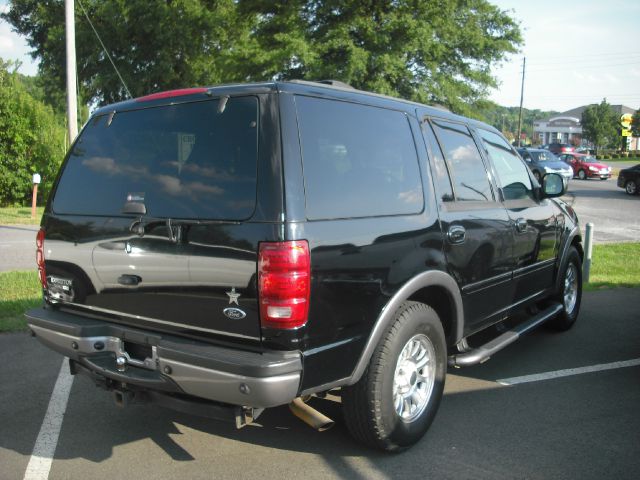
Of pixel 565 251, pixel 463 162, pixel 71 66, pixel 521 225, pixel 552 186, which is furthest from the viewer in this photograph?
pixel 71 66

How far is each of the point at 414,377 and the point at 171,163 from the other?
1.88 m

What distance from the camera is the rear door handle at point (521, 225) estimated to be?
4.57 metres

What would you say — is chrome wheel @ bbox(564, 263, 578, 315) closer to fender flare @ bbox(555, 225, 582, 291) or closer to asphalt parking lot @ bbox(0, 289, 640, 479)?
fender flare @ bbox(555, 225, 582, 291)

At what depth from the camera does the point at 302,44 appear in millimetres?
20109

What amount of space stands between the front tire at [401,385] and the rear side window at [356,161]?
0.66 m

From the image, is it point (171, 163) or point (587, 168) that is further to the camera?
point (587, 168)

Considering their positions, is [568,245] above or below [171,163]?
below

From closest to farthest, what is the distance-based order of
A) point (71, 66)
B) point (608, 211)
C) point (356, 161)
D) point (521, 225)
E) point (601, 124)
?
point (356, 161) < point (521, 225) < point (71, 66) < point (608, 211) < point (601, 124)

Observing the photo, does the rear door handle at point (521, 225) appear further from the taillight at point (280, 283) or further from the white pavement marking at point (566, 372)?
the taillight at point (280, 283)

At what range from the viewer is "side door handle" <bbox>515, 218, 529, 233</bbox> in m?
4.56

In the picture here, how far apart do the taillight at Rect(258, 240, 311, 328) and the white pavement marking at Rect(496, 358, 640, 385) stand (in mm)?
2572

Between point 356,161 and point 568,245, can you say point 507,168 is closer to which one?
point 568,245

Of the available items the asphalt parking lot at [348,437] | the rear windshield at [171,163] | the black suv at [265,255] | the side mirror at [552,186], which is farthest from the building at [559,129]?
the rear windshield at [171,163]

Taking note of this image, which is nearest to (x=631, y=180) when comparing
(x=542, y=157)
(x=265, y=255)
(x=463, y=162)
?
(x=542, y=157)
